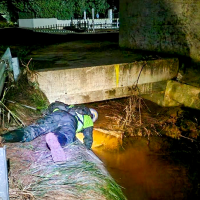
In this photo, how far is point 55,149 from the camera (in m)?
3.39

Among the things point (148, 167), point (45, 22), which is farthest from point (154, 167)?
point (45, 22)

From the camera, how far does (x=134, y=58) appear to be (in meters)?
7.28

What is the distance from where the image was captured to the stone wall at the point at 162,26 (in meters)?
6.96

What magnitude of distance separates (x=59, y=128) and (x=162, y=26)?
5.19m

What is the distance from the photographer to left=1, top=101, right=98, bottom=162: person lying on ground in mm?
3502

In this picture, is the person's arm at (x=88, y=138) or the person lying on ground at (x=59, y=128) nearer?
the person lying on ground at (x=59, y=128)

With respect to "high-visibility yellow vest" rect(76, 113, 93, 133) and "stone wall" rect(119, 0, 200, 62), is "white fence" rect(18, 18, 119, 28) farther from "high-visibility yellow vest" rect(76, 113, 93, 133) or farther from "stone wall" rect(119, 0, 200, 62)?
"high-visibility yellow vest" rect(76, 113, 93, 133)

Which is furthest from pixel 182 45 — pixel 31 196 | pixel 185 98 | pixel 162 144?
pixel 31 196

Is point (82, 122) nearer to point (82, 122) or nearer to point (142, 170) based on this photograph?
point (82, 122)

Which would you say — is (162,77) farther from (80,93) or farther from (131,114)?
(80,93)

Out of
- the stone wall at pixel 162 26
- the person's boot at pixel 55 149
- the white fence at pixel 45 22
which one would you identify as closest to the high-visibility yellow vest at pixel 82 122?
the person's boot at pixel 55 149

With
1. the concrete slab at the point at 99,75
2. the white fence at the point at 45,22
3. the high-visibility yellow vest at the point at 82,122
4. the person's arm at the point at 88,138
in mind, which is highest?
the white fence at the point at 45,22

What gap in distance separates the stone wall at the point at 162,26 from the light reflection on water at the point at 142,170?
317cm

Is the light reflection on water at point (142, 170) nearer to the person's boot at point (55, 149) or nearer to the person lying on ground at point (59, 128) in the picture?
the person lying on ground at point (59, 128)
